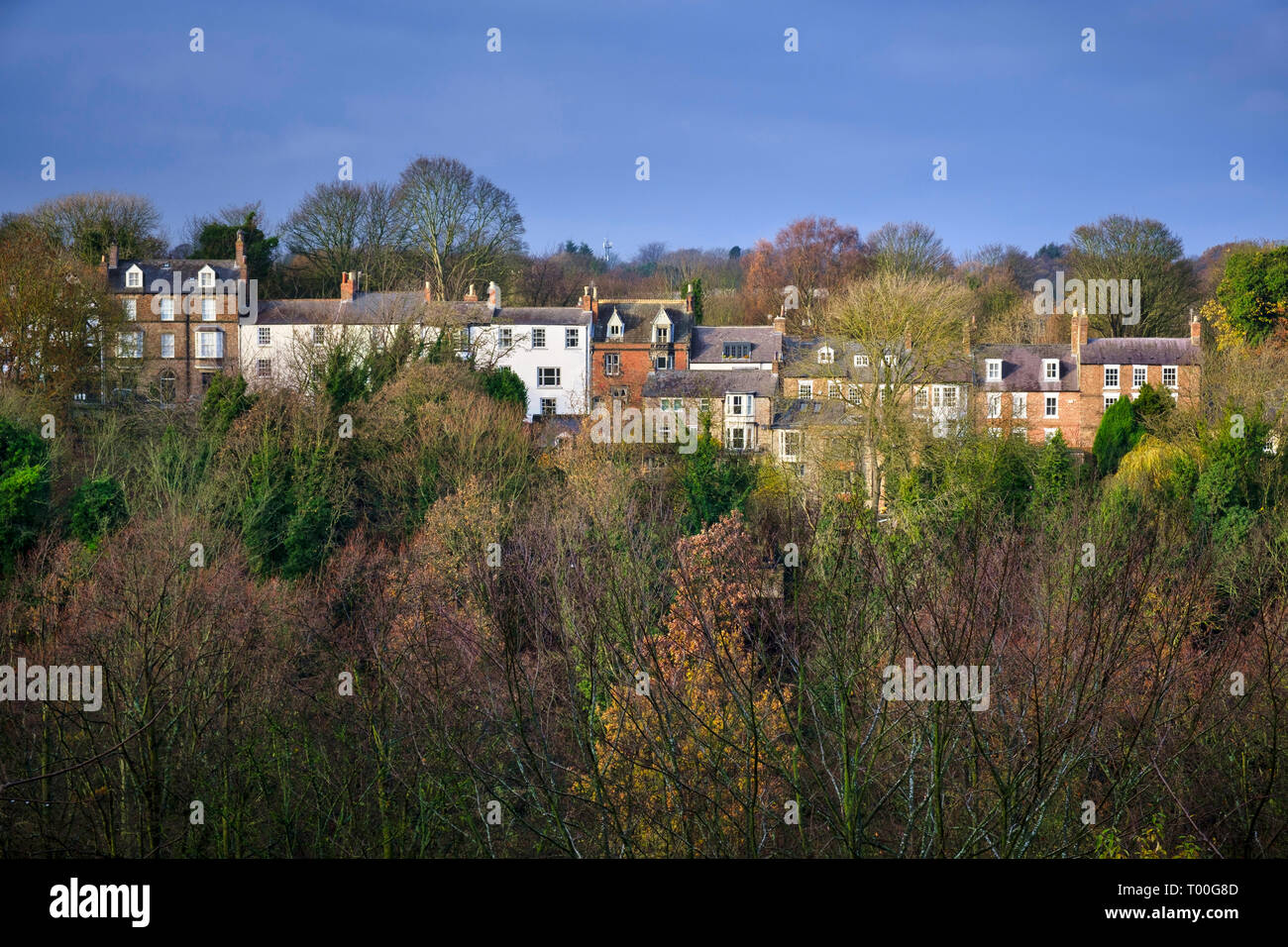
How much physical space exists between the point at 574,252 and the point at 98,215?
38942 mm

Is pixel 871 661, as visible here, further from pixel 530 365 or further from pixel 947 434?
pixel 530 365

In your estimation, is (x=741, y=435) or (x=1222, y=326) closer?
(x=741, y=435)

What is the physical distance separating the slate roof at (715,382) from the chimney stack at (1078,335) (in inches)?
523

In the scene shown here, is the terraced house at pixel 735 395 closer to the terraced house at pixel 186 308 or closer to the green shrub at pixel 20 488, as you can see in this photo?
the terraced house at pixel 186 308

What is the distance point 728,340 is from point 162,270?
85.1 feet

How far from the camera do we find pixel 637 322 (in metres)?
51.9

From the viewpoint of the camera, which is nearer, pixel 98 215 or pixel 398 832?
pixel 398 832

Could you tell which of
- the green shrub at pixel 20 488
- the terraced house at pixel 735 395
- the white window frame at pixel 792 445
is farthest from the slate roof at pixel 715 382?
the green shrub at pixel 20 488

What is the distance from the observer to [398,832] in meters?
12.6

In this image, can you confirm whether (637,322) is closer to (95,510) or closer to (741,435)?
(741,435)

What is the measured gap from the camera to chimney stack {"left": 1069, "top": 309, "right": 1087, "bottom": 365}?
46.6 meters

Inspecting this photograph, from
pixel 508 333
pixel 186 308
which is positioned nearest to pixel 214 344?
pixel 186 308

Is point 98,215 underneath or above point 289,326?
above
